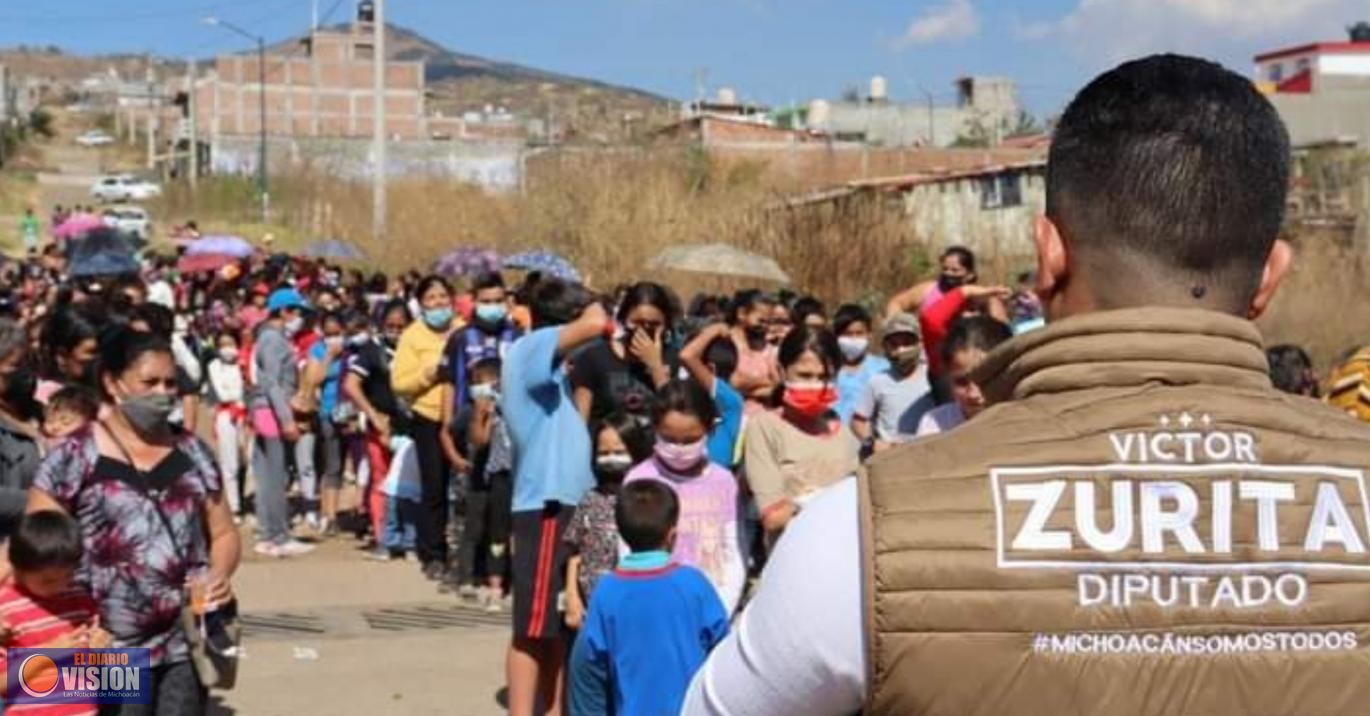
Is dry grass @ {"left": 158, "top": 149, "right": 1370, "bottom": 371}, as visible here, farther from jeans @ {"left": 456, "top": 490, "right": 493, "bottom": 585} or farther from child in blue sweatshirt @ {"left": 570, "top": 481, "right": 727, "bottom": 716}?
child in blue sweatshirt @ {"left": 570, "top": 481, "right": 727, "bottom": 716}

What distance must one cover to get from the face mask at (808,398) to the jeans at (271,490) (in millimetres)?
5591

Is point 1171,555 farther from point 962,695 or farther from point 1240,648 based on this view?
point 962,695

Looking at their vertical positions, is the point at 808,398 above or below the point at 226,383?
above

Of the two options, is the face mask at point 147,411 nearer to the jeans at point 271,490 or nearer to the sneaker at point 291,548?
the jeans at point 271,490

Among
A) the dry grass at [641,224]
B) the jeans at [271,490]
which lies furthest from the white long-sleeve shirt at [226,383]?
the dry grass at [641,224]

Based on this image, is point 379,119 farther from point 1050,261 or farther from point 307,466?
point 1050,261

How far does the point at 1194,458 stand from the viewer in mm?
1660

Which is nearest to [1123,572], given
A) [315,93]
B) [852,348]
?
[852,348]

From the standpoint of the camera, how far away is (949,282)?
840cm

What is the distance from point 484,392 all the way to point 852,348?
7.02 ft

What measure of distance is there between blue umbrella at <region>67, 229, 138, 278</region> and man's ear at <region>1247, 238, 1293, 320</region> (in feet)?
41.2

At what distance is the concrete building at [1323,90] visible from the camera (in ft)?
169

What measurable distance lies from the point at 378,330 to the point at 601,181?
15290 millimetres

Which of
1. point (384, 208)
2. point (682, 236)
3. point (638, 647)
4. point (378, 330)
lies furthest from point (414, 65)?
point (638, 647)
